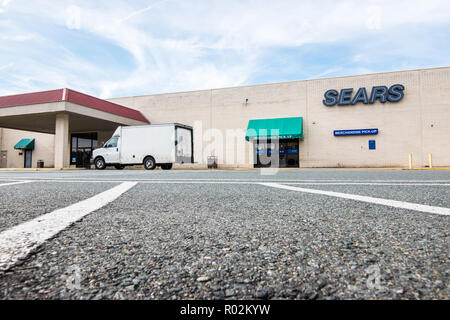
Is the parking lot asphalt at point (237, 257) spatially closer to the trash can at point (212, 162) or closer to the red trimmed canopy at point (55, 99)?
the red trimmed canopy at point (55, 99)

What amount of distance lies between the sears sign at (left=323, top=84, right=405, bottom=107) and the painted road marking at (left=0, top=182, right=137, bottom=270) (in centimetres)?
2223

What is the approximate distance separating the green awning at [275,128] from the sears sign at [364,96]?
9.31ft

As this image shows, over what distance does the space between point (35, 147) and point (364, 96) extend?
3244cm

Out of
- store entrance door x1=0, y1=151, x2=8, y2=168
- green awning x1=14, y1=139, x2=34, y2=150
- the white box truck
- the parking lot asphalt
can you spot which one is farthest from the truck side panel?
store entrance door x1=0, y1=151, x2=8, y2=168

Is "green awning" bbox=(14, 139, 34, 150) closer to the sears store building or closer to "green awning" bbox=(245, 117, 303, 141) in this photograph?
the sears store building

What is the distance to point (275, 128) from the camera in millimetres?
22297

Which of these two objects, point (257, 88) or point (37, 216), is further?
point (257, 88)

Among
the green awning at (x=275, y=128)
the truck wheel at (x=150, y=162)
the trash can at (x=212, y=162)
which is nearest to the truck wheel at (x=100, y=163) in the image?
the truck wheel at (x=150, y=162)

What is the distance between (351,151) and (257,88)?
9.06 m
